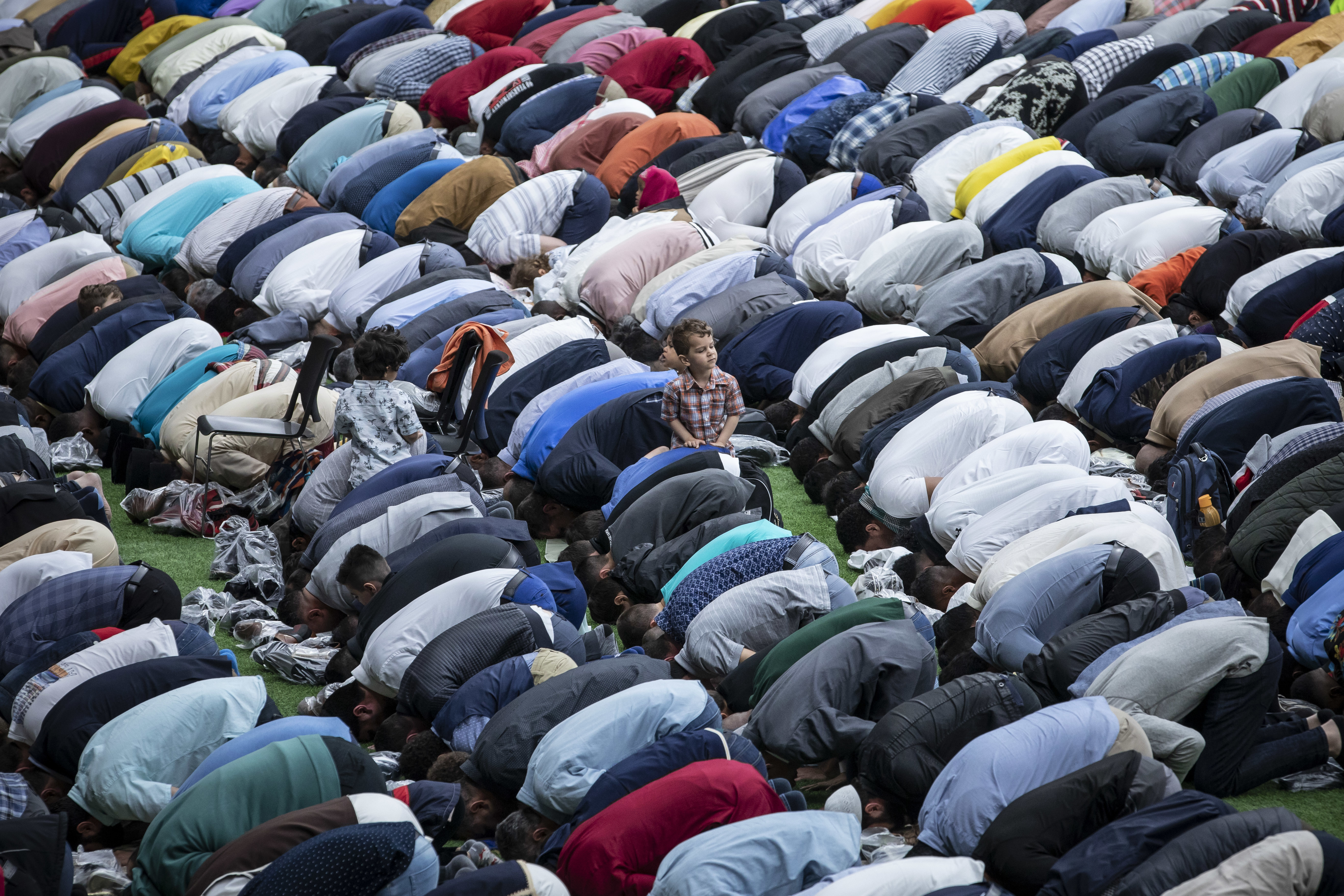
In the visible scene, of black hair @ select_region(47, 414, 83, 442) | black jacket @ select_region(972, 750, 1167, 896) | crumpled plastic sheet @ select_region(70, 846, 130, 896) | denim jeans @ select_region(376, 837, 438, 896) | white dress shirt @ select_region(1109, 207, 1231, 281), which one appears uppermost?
white dress shirt @ select_region(1109, 207, 1231, 281)

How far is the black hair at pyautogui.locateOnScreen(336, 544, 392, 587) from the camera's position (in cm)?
562

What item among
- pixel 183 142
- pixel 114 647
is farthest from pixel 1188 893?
pixel 183 142

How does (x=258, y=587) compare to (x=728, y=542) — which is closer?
(x=728, y=542)

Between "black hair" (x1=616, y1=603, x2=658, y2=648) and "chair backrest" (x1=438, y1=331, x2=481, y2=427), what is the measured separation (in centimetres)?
209

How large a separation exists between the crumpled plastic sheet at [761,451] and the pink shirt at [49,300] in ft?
13.9

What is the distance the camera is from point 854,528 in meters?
6.45

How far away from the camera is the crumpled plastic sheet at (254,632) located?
6059 mm

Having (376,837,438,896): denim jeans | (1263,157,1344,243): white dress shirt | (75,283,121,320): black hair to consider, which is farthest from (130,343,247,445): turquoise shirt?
(1263,157,1344,243): white dress shirt

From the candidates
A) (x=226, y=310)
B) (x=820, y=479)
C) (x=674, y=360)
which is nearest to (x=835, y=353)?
(x=820, y=479)

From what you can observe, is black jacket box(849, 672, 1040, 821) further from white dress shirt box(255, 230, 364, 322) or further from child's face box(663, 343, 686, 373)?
white dress shirt box(255, 230, 364, 322)

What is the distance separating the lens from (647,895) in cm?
414

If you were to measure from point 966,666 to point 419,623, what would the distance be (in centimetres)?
193

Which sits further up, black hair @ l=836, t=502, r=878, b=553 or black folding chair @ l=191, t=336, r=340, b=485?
black folding chair @ l=191, t=336, r=340, b=485

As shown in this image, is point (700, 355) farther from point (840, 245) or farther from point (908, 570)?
point (840, 245)
